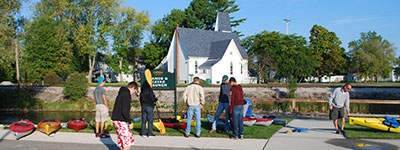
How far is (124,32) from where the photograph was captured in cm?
6119

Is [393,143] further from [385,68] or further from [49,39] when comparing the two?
[385,68]

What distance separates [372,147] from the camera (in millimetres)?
8641

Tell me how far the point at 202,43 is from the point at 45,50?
24894 millimetres

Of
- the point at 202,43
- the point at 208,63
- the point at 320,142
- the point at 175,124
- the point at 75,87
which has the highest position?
the point at 202,43

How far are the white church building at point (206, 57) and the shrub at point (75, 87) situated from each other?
20392mm

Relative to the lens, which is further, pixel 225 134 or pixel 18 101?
pixel 18 101

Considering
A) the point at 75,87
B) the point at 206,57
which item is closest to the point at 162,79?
the point at 75,87

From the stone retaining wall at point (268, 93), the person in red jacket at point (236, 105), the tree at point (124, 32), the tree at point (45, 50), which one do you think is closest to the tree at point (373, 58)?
the stone retaining wall at point (268, 93)

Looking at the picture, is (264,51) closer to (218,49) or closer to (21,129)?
(218,49)

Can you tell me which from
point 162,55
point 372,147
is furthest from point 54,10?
point 372,147

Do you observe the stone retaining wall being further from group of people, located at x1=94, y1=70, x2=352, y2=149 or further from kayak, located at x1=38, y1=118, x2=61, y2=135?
group of people, located at x1=94, y1=70, x2=352, y2=149

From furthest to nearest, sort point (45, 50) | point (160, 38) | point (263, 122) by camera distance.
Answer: point (160, 38) → point (45, 50) → point (263, 122)

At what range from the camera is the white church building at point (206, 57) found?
1905 inches

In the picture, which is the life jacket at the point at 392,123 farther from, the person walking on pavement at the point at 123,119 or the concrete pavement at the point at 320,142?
the person walking on pavement at the point at 123,119
